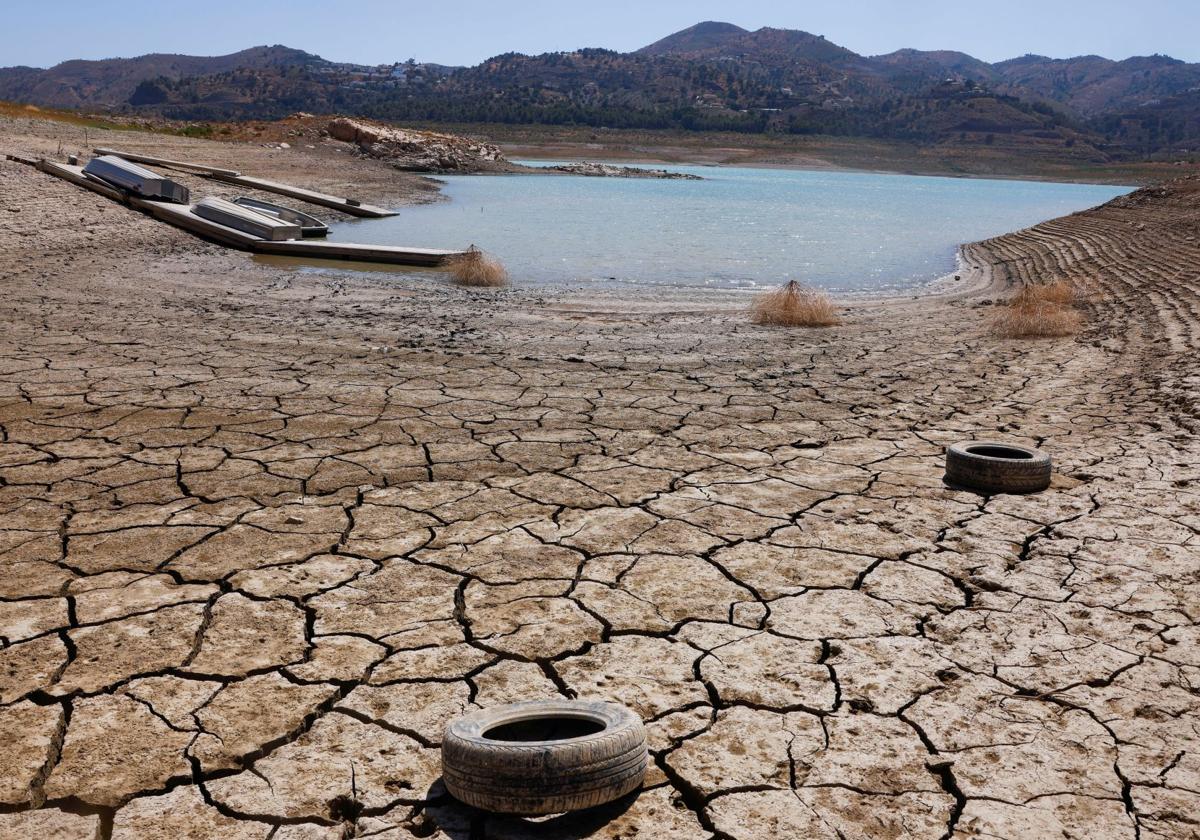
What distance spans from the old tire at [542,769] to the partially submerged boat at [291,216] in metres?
15.4

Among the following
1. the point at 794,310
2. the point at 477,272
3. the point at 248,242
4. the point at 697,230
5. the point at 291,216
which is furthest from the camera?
the point at 697,230

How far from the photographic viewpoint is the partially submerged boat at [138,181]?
17078mm

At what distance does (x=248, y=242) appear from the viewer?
49.9 feet

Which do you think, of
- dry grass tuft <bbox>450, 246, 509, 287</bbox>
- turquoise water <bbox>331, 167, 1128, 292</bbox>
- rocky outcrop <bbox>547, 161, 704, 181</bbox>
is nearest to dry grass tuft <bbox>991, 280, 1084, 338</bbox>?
turquoise water <bbox>331, 167, 1128, 292</bbox>

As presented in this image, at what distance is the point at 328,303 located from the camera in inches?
399

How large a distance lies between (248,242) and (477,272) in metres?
4.89

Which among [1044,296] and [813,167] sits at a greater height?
[813,167]

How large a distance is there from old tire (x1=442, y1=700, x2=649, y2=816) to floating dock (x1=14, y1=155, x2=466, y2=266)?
1225 centimetres

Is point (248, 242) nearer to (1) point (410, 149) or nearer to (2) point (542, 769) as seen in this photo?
(2) point (542, 769)

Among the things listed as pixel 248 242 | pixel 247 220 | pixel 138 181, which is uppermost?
pixel 138 181

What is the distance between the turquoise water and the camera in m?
16.2

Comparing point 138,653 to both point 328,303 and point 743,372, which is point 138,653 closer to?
point 743,372

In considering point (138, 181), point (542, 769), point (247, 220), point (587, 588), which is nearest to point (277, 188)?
point (138, 181)

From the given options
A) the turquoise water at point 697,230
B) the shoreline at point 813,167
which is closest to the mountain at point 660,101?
the shoreline at point 813,167
